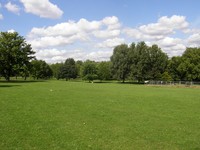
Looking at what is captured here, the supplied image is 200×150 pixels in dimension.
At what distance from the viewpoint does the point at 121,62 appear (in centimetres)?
9131

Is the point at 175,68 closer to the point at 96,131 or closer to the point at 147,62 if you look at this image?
the point at 147,62

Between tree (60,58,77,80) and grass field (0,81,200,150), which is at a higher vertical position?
tree (60,58,77,80)

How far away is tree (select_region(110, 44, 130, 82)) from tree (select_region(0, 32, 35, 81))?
3154 centimetres

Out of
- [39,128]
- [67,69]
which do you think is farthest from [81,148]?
[67,69]

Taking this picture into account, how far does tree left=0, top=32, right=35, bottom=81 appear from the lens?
235 feet

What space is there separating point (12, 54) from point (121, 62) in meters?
37.8

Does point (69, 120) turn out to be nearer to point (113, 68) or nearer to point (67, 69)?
point (113, 68)

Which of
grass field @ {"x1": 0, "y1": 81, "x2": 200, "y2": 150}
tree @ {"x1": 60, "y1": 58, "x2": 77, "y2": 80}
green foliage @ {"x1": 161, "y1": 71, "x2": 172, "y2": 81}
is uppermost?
tree @ {"x1": 60, "y1": 58, "x2": 77, "y2": 80}

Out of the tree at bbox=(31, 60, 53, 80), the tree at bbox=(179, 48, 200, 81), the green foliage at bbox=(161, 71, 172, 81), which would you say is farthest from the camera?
the tree at bbox=(31, 60, 53, 80)

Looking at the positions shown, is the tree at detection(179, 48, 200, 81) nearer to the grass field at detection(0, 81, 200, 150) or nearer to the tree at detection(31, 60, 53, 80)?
the tree at detection(31, 60, 53, 80)

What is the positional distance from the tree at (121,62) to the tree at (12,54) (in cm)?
3154

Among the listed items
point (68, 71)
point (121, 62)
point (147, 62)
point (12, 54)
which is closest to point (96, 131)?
point (12, 54)

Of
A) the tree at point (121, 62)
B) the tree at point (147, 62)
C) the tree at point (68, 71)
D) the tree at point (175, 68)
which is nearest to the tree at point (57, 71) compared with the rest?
the tree at point (68, 71)

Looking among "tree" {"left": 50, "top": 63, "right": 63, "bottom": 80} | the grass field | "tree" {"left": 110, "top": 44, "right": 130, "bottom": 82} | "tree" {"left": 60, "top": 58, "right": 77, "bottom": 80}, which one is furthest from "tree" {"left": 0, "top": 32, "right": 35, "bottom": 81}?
the grass field
